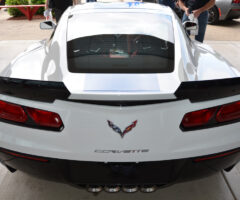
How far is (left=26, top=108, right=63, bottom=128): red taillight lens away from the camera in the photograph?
1.57 m

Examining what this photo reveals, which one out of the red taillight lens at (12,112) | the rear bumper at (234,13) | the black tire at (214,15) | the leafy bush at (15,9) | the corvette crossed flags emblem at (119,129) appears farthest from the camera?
the leafy bush at (15,9)

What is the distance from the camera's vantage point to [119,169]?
5.24 feet

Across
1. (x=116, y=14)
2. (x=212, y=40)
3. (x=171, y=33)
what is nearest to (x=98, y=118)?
(x=171, y=33)

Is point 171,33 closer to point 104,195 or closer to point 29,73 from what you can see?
point 29,73

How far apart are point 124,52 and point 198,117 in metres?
0.85

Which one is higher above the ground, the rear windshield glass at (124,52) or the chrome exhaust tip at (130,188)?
the rear windshield glass at (124,52)

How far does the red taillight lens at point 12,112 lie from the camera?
5.41 feet

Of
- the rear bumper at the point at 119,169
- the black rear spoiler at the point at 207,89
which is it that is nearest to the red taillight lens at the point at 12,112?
the rear bumper at the point at 119,169

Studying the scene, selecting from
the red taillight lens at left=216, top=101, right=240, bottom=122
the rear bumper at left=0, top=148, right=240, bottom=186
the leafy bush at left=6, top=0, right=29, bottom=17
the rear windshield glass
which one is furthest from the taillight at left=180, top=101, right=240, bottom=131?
the leafy bush at left=6, top=0, right=29, bottom=17

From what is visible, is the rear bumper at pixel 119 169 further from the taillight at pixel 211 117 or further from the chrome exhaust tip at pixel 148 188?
the taillight at pixel 211 117

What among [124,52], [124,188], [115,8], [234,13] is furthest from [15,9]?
[124,188]

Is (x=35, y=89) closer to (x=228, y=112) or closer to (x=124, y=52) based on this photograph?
(x=124, y=52)

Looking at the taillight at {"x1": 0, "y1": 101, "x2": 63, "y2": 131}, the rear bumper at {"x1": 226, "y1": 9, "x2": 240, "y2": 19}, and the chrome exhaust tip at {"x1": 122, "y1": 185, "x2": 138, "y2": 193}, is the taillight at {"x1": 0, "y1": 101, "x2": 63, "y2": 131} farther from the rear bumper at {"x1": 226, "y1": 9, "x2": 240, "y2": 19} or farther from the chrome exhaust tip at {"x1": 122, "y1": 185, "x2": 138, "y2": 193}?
the rear bumper at {"x1": 226, "y1": 9, "x2": 240, "y2": 19}

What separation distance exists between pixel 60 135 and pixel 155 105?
21.5 inches
